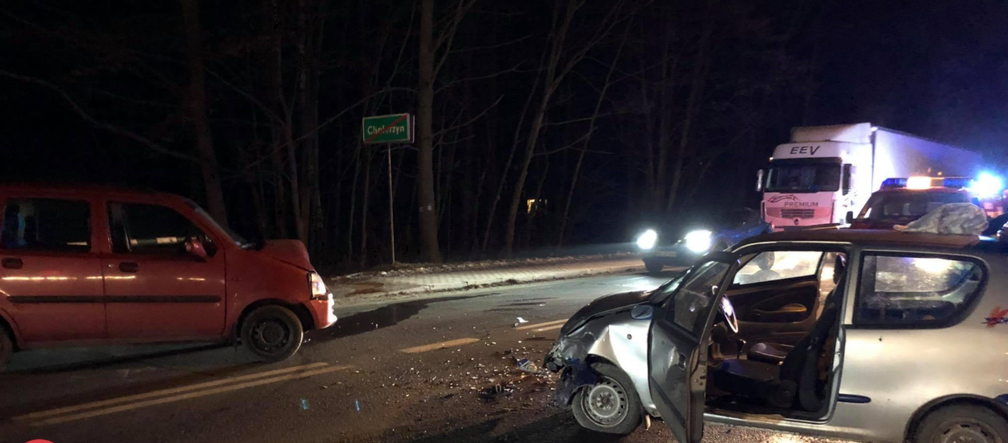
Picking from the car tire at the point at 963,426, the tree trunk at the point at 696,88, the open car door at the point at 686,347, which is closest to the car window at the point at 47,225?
the open car door at the point at 686,347

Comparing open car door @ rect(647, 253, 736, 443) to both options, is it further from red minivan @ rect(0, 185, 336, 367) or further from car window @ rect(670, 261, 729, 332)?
red minivan @ rect(0, 185, 336, 367)

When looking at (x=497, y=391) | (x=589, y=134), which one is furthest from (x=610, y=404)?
(x=589, y=134)

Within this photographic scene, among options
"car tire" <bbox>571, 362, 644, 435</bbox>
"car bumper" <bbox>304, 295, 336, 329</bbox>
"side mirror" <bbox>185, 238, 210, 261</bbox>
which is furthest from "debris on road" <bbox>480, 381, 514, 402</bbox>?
"side mirror" <bbox>185, 238, 210, 261</bbox>

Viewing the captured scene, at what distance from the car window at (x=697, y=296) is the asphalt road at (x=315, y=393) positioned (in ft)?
3.48

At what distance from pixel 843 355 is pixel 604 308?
5.73ft

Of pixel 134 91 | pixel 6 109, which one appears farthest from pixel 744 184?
pixel 6 109

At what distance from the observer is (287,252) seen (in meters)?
7.58

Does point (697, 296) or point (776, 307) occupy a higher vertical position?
point (697, 296)

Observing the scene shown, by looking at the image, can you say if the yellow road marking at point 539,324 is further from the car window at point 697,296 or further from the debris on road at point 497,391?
the car window at point 697,296

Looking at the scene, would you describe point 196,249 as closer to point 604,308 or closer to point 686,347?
point 604,308

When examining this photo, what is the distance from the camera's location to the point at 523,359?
7.39 meters

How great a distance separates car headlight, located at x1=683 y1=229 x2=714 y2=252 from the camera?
586 inches

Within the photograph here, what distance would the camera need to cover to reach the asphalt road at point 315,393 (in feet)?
17.2

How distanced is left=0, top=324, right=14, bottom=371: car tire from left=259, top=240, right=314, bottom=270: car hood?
2.40 m
